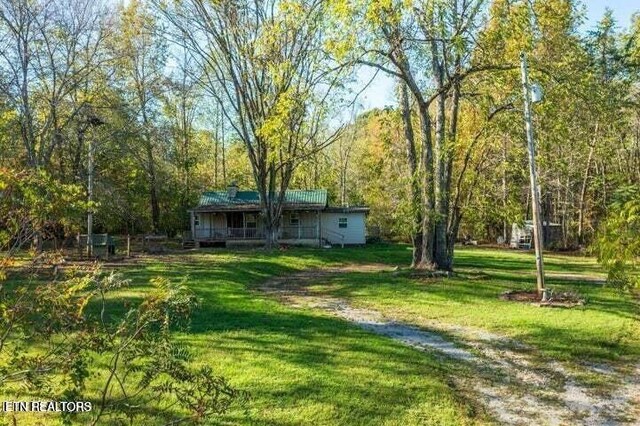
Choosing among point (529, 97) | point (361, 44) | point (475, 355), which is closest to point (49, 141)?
point (361, 44)

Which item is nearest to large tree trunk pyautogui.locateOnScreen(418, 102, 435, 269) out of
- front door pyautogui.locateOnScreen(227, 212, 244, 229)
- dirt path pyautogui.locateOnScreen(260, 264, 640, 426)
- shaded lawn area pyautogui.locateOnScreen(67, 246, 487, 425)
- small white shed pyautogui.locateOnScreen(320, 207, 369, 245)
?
dirt path pyautogui.locateOnScreen(260, 264, 640, 426)

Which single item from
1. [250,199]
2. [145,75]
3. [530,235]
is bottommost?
[530,235]

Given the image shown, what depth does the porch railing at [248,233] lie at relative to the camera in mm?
34062

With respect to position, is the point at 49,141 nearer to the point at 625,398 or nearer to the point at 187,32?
the point at 187,32

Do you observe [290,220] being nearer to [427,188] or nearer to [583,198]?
[583,198]

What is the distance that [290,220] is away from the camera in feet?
118

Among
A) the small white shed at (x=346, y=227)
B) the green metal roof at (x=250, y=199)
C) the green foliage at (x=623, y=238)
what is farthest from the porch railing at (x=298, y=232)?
the green foliage at (x=623, y=238)

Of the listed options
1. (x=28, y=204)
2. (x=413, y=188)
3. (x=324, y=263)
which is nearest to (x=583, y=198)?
(x=324, y=263)

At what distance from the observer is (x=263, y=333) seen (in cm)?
798

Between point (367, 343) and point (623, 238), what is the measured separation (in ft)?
11.5

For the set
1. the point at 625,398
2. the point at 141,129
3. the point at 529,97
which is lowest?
the point at 625,398

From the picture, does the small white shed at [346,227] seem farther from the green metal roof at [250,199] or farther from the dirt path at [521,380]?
the dirt path at [521,380]

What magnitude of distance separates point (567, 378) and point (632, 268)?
1551 mm

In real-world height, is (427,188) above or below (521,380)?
above
